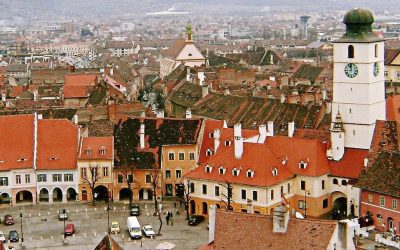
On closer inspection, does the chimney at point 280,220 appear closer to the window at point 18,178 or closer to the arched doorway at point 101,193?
the arched doorway at point 101,193

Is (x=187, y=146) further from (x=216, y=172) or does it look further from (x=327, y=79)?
(x=327, y=79)

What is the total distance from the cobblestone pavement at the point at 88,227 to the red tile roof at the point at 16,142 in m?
4.61

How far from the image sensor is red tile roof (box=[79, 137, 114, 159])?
302 feet

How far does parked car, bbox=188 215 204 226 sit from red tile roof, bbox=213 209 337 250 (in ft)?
85.7

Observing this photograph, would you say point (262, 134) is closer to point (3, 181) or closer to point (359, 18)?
point (359, 18)

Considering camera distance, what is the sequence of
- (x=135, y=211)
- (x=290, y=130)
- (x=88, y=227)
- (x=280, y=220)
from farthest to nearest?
(x=290, y=130) → (x=135, y=211) → (x=88, y=227) → (x=280, y=220)

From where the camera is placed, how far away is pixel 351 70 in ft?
285

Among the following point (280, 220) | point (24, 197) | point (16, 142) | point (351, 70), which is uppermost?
point (351, 70)

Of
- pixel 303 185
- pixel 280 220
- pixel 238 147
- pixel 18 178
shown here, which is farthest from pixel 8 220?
pixel 280 220

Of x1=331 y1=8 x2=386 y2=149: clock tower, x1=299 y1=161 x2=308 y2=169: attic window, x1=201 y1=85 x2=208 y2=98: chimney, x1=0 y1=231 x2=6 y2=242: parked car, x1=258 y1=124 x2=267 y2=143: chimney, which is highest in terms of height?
x1=331 y1=8 x2=386 y2=149: clock tower

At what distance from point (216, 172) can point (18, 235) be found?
19521mm

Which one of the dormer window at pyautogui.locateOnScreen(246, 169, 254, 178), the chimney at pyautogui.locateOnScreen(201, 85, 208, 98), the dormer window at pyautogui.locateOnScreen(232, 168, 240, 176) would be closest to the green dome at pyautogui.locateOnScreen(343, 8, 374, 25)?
the dormer window at pyautogui.locateOnScreen(246, 169, 254, 178)

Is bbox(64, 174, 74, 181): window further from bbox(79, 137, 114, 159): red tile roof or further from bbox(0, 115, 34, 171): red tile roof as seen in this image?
bbox(0, 115, 34, 171): red tile roof

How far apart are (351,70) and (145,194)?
988 inches
